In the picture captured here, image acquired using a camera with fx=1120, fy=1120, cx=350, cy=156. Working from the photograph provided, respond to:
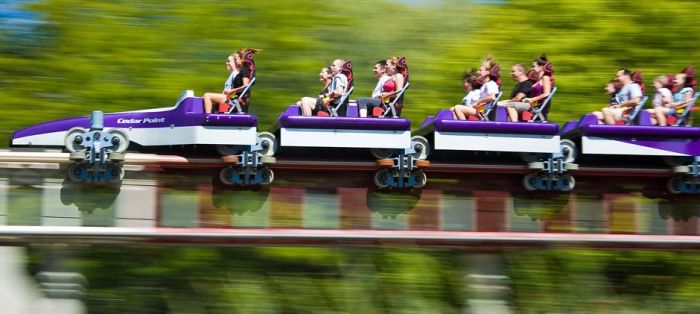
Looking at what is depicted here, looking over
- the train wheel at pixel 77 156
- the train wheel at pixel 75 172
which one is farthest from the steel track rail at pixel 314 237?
the train wheel at pixel 77 156

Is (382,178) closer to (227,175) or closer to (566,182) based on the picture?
(227,175)

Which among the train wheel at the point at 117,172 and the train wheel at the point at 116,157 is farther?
the train wheel at the point at 116,157

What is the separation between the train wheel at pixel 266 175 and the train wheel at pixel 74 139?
186cm

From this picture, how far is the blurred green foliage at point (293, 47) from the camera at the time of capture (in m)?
15.6

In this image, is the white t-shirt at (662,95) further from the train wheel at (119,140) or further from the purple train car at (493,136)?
the train wheel at (119,140)

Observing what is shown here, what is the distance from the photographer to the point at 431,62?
53.7 ft

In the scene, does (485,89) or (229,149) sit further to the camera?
(485,89)

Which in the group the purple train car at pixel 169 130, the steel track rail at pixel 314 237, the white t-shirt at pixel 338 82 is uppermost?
the white t-shirt at pixel 338 82

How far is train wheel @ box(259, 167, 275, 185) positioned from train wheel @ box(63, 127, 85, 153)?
1.86m

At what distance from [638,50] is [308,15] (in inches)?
193

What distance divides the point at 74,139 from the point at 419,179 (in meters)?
3.61

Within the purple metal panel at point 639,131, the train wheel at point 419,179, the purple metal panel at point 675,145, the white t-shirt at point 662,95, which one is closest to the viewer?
the train wheel at point 419,179

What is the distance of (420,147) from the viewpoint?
1214 cm

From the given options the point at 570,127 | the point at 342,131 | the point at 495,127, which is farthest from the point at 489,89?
the point at 342,131
